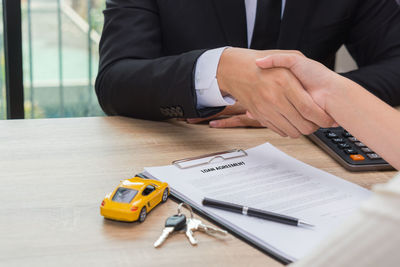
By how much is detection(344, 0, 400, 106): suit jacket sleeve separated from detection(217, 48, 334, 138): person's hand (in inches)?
19.4

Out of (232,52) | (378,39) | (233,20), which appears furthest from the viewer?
(378,39)

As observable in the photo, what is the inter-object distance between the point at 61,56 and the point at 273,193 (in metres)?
1.92

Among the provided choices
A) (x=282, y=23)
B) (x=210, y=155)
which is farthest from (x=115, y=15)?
(x=210, y=155)

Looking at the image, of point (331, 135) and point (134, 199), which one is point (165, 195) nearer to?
point (134, 199)

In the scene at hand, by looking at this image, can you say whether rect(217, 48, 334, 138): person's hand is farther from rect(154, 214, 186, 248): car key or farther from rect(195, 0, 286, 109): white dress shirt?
rect(154, 214, 186, 248): car key

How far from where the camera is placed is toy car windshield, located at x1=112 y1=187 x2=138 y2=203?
2.16ft

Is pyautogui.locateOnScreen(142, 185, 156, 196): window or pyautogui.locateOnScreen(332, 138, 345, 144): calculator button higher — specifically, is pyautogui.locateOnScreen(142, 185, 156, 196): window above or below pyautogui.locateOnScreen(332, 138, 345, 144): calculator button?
above

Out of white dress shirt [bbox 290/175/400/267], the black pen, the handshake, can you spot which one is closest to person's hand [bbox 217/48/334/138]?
the handshake

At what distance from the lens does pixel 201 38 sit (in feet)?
4.67

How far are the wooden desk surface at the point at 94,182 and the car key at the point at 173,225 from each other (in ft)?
0.03

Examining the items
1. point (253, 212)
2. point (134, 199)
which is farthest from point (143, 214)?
point (253, 212)

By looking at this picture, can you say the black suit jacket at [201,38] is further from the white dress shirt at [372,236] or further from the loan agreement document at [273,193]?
the white dress shirt at [372,236]

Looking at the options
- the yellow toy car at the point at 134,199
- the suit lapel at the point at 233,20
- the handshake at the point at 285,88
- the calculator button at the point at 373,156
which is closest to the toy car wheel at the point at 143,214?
the yellow toy car at the point at 134,199

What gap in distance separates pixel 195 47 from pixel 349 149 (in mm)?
667
